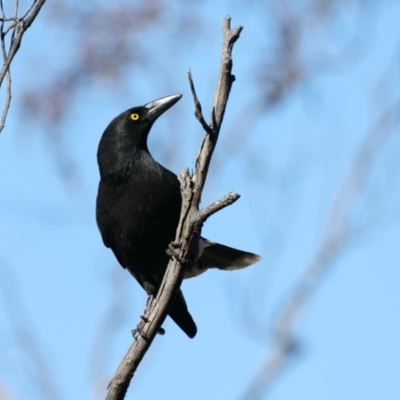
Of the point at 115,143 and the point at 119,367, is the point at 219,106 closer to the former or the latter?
the point at 119,367

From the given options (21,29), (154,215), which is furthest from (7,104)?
(154,215)

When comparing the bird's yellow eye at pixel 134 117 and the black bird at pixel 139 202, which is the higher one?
the bird's yellow eye at pixel 134 117

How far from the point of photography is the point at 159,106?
5.94 m

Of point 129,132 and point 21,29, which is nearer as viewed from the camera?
point 21,29

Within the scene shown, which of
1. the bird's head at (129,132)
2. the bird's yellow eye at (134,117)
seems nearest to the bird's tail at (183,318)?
the bird's head at (129,132)

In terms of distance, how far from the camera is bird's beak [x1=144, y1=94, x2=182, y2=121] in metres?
5.86

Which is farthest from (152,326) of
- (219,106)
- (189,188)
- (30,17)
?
(30,17)

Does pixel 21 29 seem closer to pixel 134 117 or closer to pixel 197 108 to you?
pixel 197 108

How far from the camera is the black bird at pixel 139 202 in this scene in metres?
5.28

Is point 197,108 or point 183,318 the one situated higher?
point 183,318

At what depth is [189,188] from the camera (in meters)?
3.76

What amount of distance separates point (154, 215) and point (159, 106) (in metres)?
1.05

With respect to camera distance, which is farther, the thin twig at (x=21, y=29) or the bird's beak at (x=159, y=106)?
the bird's beak at (x=159, y=106)

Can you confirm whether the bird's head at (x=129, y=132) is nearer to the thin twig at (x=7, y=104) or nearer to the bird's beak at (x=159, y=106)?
the bird's beak at (x=159, y=106)
